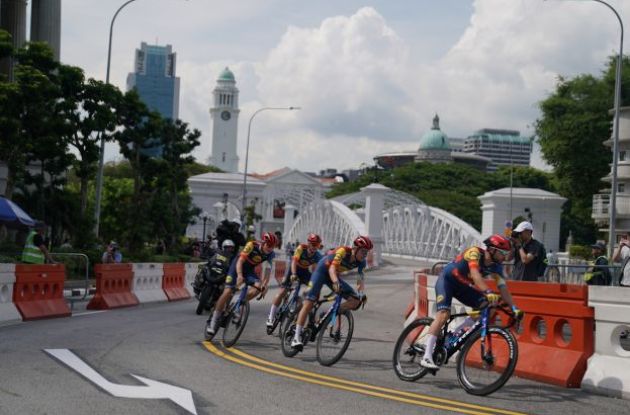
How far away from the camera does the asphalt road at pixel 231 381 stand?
8680 millimetres

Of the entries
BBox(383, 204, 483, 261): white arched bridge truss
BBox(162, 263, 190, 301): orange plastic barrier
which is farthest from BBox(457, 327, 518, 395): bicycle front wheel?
BBox(383, 204, 483, 261): white arched bridge truss

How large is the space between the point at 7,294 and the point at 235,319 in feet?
17.7

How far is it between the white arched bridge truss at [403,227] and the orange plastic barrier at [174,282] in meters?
42.8

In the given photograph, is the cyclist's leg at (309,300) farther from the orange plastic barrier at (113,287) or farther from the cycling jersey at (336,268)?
the orange plastic barrier at (113,287)

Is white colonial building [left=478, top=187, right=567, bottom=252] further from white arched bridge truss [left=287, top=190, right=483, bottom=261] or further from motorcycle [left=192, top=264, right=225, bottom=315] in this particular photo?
motorcycle [left=192, top=264, right=225, bottom=315]

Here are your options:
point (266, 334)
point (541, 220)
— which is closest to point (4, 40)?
point (266, 334)

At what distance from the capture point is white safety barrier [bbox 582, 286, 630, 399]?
1040 cm

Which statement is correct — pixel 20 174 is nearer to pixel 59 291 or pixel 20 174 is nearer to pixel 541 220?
pixel 59 291

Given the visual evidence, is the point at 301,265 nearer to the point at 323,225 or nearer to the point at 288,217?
the point at 323,225

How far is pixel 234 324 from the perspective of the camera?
13.6 metres

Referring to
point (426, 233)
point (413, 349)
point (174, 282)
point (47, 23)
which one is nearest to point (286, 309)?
point (413, 349)

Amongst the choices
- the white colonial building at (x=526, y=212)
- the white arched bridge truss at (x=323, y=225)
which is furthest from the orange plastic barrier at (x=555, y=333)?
the white arched bridge truss at (x=323, y=225)

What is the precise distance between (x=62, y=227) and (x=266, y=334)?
25366mm

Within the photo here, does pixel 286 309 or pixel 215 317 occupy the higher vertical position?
pixel 286 309
